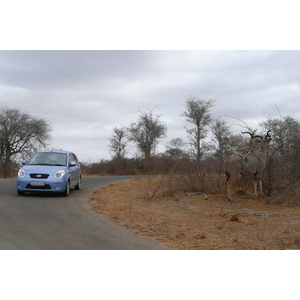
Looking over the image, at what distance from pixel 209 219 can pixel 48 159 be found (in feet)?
23.4

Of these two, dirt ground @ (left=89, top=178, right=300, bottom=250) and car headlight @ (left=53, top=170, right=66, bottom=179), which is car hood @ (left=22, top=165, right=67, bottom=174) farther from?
dirt ground @ (left=89, top=178, right=300, bottom=250)

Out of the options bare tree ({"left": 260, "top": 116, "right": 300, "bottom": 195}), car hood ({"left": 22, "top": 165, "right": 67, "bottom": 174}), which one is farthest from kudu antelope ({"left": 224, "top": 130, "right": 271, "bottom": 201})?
car hood ({"left": 22, "top": 165, "right": 67, "bottom": 174})

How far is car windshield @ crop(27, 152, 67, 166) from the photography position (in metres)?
14.0

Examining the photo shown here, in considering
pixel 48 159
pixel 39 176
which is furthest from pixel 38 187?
pixel 48 159

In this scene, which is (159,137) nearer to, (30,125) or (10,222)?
(30,125)

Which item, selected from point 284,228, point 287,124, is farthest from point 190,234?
point 287,124

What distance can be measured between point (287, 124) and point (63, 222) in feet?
27.0

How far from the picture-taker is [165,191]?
15.0 metres

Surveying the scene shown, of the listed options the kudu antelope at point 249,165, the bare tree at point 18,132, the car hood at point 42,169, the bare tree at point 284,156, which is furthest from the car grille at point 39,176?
the bare tree at point 18,132

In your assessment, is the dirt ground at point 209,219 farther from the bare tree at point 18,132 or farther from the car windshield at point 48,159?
the bare tree at point 18,132

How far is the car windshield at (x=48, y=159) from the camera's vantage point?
14047 millimetres

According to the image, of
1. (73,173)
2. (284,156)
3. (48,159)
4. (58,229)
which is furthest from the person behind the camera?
(73,173)

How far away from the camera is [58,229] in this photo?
8117 millimetres

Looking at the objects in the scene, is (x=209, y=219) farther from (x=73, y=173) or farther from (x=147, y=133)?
(x=147, y=133)
